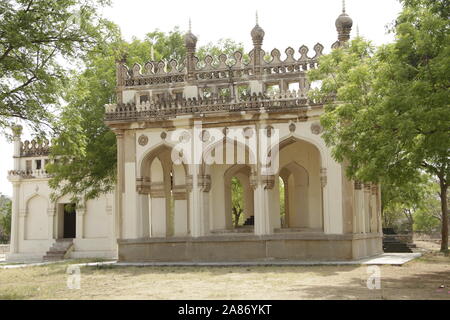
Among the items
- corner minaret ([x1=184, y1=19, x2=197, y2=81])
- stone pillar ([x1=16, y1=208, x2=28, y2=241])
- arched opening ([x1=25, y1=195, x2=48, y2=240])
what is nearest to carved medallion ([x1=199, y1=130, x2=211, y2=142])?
corner minaret ([x1=184, y1=19, x2=197, y2=81])

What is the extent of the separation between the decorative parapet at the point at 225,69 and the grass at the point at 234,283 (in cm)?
656

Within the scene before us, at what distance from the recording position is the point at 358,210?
754 inches

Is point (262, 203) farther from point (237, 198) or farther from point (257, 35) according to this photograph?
point (237, 198)

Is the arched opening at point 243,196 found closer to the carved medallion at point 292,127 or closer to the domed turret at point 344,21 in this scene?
the carved medallion at point 292,127

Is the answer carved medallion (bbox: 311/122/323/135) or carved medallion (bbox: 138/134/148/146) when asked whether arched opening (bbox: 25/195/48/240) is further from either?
carved medallion (bbox: 311/122/323/135)

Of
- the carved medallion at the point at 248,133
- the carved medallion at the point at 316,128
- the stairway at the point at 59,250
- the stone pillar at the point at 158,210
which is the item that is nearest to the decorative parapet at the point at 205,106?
the carved medallion at the point at 316,128

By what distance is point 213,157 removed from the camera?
68.9 ft

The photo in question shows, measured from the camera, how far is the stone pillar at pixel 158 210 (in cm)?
2264

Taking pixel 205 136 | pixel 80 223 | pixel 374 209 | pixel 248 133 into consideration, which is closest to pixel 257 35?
pixel 248 133

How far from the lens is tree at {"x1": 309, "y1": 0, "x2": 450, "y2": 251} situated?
37.9 feet

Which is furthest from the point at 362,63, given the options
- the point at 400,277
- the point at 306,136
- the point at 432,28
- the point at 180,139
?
the point at 180,139

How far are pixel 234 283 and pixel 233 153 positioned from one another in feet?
30.0
